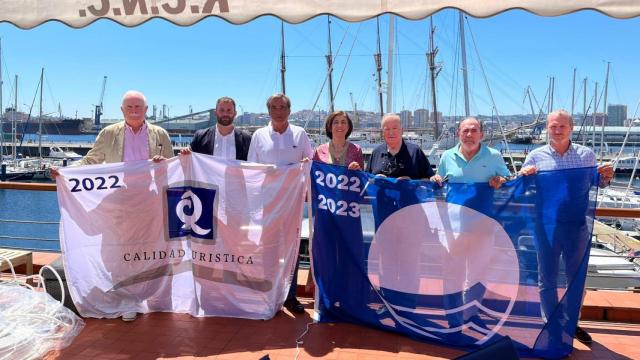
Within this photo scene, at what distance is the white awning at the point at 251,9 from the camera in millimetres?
2592

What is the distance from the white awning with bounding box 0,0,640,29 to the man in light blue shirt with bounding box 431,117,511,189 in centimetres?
86

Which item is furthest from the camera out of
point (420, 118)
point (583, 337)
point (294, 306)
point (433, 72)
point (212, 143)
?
point (420, 118)

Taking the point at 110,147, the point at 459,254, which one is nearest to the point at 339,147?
the point at 459,254

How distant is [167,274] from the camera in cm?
363

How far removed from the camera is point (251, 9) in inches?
114

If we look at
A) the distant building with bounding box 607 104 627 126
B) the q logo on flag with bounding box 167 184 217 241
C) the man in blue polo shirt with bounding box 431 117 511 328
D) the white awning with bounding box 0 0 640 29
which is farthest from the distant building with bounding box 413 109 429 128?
the distant building with bounding box 607 104 627 126

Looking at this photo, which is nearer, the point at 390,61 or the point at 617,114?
the point at 390,61

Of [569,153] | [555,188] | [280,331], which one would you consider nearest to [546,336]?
[555,188]

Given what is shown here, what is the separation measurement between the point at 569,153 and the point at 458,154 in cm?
75

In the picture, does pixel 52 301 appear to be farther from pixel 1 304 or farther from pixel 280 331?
pixel 280 331

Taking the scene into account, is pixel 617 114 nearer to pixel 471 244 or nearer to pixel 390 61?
pixel 390 61

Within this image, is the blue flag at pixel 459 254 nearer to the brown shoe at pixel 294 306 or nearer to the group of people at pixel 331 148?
the group of people at pixel 331 148

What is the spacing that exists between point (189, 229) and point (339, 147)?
1.36m

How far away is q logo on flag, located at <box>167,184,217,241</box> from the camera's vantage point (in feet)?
11.6
